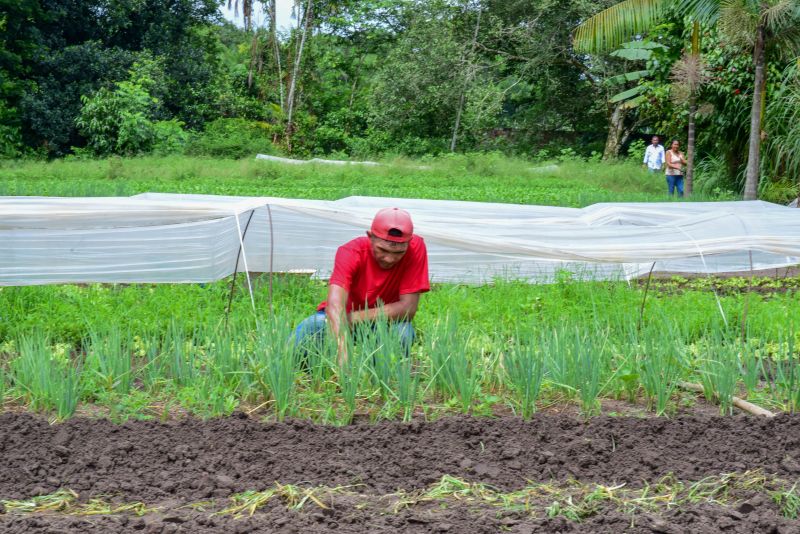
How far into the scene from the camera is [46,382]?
3.43 m

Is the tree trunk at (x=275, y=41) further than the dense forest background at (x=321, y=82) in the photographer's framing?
Yes

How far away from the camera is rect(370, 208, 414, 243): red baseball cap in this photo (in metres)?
3.92

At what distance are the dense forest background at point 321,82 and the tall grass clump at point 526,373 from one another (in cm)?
1913

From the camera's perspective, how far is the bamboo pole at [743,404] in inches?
142

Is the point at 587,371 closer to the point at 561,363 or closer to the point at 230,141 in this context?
the point at 561,363

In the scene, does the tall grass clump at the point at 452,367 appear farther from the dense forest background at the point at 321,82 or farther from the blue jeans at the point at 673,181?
the dense forest background at the point at 321,82

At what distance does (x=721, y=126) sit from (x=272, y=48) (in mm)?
16836

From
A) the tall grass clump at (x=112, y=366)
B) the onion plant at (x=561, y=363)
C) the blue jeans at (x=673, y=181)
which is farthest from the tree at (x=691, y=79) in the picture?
the tall grass clump at (x=112, y=366)

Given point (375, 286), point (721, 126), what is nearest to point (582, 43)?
point (721, 126)

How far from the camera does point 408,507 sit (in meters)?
2.70

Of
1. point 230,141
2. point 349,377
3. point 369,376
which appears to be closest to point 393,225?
point 369,376

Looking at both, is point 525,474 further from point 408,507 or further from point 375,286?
point 375,286

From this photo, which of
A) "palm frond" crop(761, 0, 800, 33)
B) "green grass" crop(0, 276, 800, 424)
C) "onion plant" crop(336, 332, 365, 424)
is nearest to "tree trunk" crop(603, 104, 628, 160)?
"palm frond" crop(761, 0, 800, 33)

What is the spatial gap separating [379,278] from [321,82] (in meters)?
26.6
